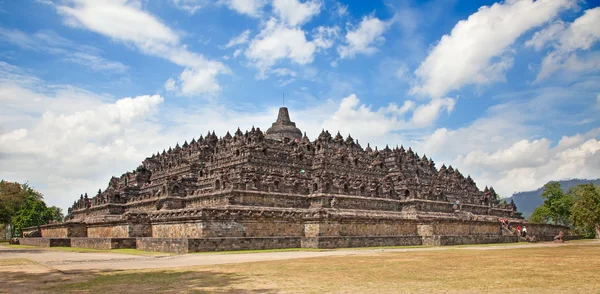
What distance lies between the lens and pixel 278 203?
50281 mm

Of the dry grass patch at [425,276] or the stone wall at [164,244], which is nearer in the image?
the dry grass patch at [425,276]

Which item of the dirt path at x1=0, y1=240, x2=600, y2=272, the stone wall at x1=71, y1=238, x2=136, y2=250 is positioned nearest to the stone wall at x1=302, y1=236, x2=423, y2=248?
the dirt path at x1=0, y1=240, x2=600, y2=272

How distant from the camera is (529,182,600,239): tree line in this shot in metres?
70.6

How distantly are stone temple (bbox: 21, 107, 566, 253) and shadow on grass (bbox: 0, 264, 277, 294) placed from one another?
1447 centimetres

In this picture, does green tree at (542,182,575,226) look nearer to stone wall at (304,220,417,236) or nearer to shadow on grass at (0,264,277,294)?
stone wall at (304,220,417,236)

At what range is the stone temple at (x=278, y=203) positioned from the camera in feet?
133

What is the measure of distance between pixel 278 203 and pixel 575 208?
4930cm

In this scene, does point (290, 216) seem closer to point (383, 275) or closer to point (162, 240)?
point (162, 240)

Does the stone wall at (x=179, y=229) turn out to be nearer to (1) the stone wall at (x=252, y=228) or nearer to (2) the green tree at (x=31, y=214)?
(1) the stone wall at (x=252, y=228)

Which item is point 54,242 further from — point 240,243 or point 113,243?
point 240,243

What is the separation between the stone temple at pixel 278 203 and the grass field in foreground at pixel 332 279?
1502cm

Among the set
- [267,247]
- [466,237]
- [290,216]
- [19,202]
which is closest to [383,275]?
[267,247]

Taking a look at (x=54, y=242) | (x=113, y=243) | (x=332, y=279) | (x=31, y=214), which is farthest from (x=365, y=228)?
(x=31, y=214)

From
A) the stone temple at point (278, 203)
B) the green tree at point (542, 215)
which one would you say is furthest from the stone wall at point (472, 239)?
the green tree at point (542, 215)
